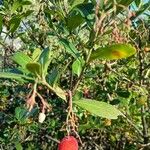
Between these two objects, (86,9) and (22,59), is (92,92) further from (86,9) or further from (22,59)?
(22,59)

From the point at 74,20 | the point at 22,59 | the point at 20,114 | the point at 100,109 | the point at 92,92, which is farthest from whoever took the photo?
the point at 92,92

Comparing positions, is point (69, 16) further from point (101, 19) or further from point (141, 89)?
point (141, 89)

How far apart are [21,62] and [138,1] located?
116 cm

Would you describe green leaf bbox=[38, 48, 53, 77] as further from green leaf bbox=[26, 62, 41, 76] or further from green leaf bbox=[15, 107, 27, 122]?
green leaf bbox=[15, 107, 27, 122]

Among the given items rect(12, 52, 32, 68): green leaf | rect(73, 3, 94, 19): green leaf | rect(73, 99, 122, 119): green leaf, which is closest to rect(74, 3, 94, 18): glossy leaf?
rect(73, 3, 94, 19): green leaf

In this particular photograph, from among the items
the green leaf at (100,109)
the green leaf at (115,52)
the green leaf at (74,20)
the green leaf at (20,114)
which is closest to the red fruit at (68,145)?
the green leaf at (100,109)

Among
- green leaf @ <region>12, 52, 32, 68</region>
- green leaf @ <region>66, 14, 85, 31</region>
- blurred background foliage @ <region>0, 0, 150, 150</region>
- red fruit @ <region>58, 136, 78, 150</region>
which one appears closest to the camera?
red fruit @ <region>58, 136, 78, 150</region>

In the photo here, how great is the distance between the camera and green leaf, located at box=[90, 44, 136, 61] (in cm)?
130

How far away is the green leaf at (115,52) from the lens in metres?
1.30

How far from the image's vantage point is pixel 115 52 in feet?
4.39

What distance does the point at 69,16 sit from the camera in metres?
1.90

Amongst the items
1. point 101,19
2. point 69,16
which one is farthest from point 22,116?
point 101,19

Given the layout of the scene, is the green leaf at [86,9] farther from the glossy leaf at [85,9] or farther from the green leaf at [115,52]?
the green leaf at [115,52]

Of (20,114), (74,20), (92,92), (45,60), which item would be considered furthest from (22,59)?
(92,92)
